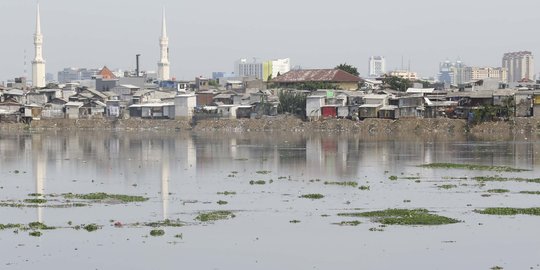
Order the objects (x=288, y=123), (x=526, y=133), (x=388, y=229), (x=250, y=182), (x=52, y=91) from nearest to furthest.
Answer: (x=388, y=229) → (x=250, y=182) → (x=526, y=133) → (x=288, y=123) → (x=52, y=91)

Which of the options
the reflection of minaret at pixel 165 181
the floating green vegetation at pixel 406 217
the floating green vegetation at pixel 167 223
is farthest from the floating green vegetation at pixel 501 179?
the floating green vegetation at pixel 167 223

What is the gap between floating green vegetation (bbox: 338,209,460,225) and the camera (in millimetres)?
24908

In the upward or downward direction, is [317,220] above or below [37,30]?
below

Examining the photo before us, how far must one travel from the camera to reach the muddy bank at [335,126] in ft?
246

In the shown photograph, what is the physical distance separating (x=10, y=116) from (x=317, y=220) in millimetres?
73580

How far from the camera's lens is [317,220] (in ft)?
84.0

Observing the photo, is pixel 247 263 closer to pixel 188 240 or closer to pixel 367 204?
pixel 188 240

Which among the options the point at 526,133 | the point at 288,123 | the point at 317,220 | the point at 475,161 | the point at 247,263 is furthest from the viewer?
the point at 288,123

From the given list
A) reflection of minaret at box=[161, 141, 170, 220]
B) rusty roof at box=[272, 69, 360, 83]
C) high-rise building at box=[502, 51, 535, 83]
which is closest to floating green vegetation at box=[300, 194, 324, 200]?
reflection of minaret at box=[161, 141, 170, 220]

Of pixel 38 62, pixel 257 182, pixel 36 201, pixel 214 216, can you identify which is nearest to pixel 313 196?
pixel 257 182

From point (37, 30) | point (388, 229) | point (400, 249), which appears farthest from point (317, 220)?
point (37, 30)

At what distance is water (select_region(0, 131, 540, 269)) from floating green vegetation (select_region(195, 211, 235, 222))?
32 cm

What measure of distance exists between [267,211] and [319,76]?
242 feet

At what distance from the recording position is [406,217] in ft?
84.0
